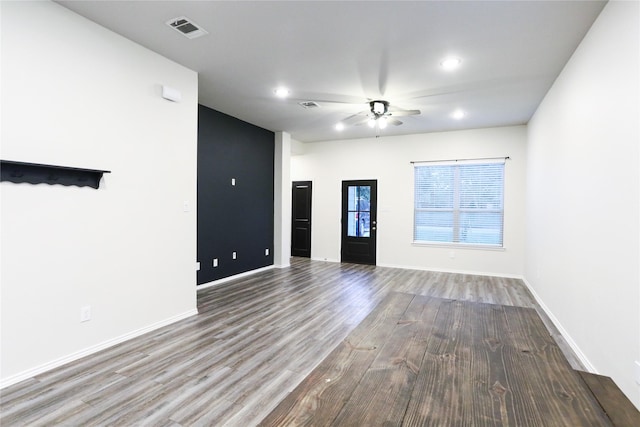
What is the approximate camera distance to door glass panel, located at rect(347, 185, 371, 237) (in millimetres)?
7477

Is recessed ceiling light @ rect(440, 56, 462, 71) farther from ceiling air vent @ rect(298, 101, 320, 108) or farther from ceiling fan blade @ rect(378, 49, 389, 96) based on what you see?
ceiling air vent @ rect(298, 101, 320, 108)

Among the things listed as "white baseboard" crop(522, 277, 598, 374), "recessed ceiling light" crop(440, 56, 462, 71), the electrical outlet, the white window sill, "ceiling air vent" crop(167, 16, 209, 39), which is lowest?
"white baseboard" crop(522, 277, 598, 374)

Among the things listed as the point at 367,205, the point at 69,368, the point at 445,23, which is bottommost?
the point at 69,368

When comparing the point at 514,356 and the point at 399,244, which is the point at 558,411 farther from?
the point at 399,244

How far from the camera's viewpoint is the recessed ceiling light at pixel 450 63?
3.47 meters

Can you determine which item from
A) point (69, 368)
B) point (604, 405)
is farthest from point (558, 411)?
point (69, 368)

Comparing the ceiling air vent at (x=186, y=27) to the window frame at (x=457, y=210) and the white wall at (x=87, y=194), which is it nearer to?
the white wall at (x=87, y=194)

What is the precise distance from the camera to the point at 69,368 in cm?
261

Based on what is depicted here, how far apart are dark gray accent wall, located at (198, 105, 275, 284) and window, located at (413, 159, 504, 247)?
3145mm

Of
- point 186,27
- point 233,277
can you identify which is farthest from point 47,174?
point 233,277

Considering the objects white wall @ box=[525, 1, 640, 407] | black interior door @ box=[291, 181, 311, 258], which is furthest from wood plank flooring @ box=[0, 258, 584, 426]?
black interior door @ box=[291, 181, 311, 258]

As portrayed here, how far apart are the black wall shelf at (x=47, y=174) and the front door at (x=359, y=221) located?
17.6 ft

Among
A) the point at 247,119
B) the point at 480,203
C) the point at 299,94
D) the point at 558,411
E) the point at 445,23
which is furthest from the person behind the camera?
the point at 480,203

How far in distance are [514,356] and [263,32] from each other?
3097 mm
